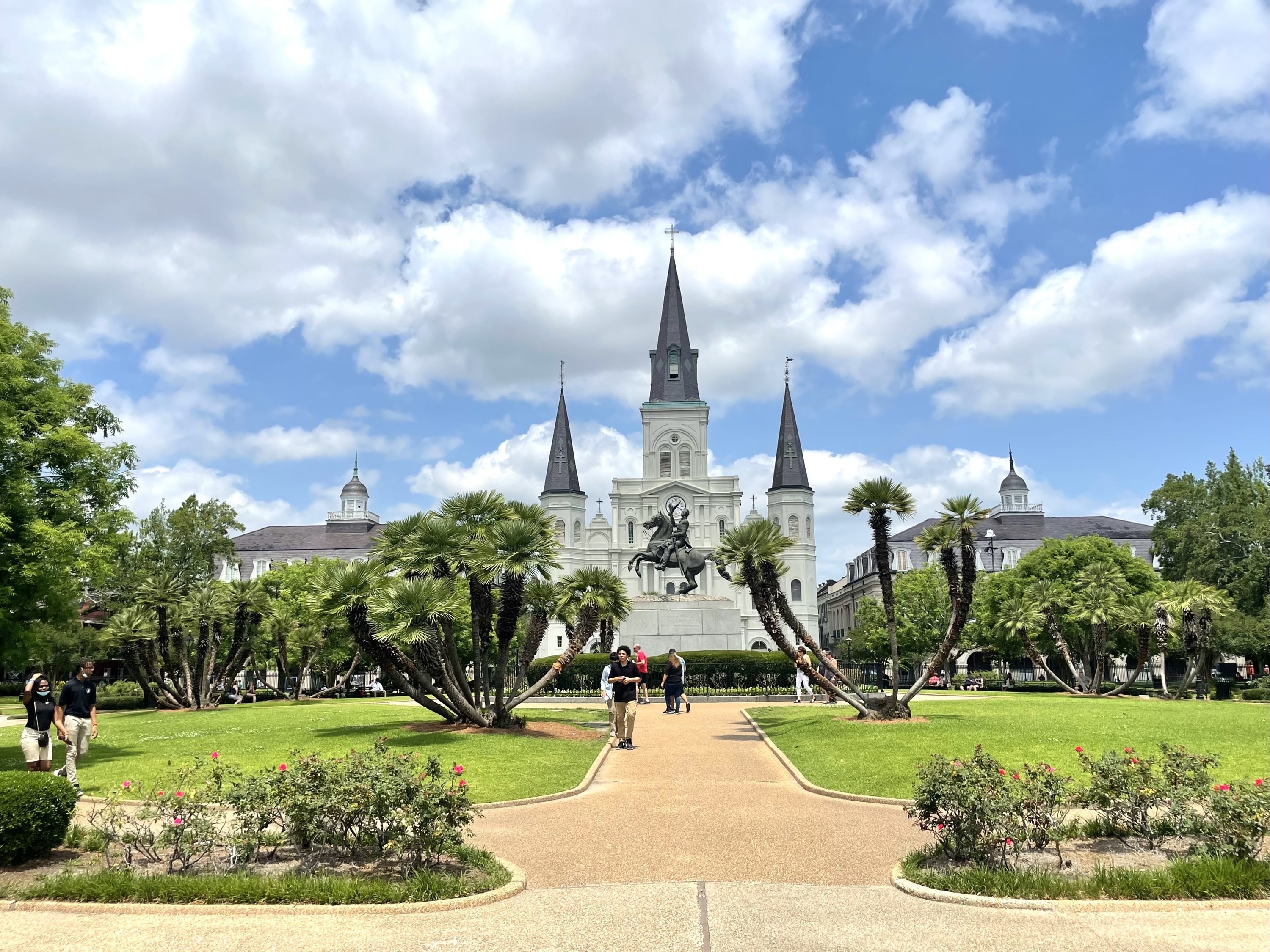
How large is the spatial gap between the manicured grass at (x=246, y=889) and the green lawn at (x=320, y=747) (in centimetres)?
466

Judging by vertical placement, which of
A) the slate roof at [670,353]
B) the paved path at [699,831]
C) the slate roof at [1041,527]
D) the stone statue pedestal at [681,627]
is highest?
the slate roof at [670,353]

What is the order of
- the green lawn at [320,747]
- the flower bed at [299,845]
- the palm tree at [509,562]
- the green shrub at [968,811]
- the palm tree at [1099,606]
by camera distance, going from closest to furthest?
the flower bed at [299,845] → the green shrub at [968,811] → the green lawn at [320,747] → the palm tree at [509,562] → the palm tree at [1099,606]

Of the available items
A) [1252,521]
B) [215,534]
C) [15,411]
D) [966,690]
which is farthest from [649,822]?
[1252,521]

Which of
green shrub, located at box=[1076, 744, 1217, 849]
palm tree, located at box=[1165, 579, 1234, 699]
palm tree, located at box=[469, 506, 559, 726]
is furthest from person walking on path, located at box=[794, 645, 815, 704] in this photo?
green shrub, located at box=[1076, 744, 1217, 849]

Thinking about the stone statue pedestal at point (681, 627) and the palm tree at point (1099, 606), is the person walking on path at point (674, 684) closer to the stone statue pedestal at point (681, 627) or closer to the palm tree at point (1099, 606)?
the stone statue pedestal at point (681, 627)

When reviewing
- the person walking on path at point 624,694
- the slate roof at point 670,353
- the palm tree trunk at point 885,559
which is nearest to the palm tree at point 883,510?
the palm tree trunk at point 885,559

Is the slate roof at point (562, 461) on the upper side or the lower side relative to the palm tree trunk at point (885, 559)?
upper

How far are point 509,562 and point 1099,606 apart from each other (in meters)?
29.7

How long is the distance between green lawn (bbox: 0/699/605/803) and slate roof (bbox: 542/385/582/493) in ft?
273

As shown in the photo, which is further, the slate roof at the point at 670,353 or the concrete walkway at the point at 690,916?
the slate roof at the point at 670,353

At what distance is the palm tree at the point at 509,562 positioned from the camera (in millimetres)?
21078

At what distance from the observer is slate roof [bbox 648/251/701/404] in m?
115

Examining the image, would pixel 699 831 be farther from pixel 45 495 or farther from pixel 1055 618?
pixel 1055 618

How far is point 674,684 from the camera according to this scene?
29828 millimetres
